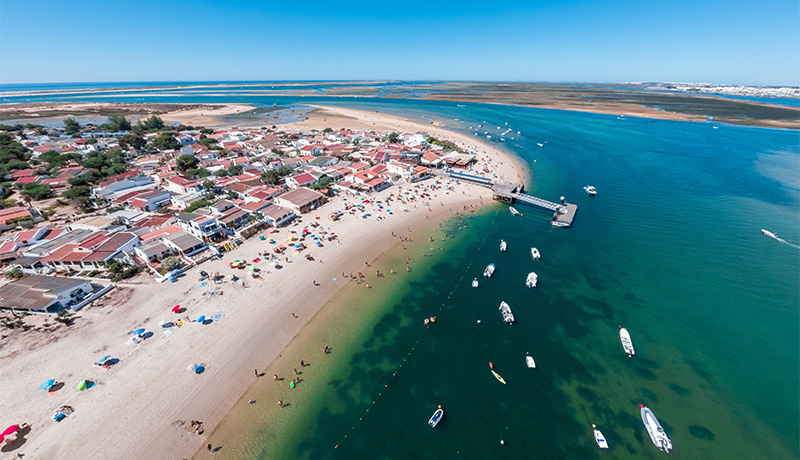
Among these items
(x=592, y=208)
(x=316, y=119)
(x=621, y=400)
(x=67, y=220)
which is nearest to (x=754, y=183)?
(x=592, y=208)

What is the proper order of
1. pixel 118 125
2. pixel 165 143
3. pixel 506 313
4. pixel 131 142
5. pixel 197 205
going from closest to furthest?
pixel 506 313
pixel 197 205
pixel 131 142
pixel 165 143
pixel 118 125

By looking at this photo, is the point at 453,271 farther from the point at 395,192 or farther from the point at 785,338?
the point at 785,338

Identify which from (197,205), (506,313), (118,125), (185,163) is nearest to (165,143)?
(185,163)

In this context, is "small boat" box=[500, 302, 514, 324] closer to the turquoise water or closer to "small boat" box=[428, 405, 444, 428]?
the turquoise water

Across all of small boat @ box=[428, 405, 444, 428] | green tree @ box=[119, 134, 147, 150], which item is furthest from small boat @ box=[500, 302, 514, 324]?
green tree @ box=[119, 134, 147, 150]

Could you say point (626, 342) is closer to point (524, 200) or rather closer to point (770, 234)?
point (524, 200)

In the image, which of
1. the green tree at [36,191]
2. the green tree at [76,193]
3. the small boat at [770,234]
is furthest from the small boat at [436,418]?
the green tree at [36,191]

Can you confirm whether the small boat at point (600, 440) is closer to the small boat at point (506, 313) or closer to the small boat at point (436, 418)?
the small boat at point (506, 313)
